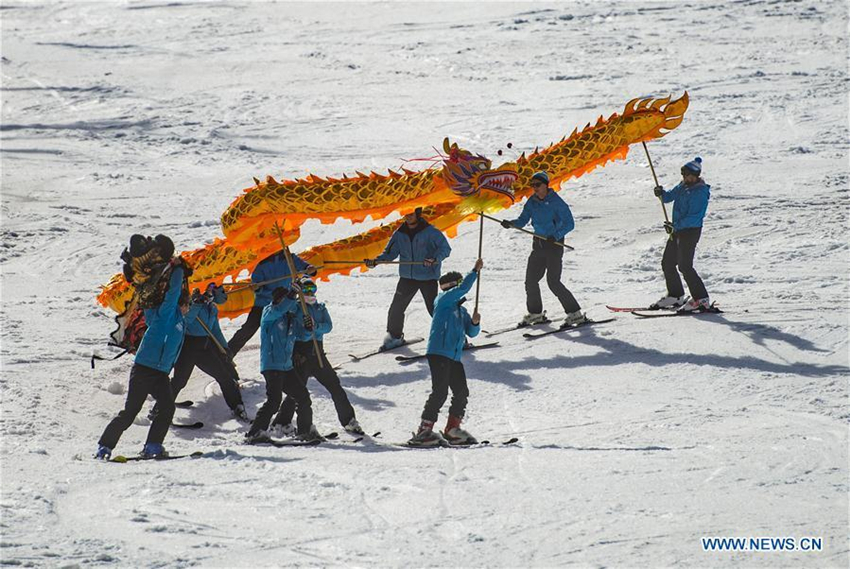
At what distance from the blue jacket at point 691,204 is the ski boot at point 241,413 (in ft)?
16.4

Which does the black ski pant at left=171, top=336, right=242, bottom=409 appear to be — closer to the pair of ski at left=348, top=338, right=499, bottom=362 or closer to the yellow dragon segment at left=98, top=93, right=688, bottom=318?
the yellow dragon segment at left=98, top=93, right=688, bottom=318

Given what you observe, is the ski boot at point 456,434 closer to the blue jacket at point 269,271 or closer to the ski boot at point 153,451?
the ski boot at point 153,451

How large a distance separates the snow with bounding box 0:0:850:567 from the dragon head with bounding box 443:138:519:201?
1690 mm

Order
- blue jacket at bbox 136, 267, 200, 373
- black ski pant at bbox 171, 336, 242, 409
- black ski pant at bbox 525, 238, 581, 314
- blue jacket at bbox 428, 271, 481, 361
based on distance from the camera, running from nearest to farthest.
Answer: blue jacket at bbox 136, 267, 200, 373 < blue jacket at bbox 428, 271, 481, 361 < black ski pant at bbox 171, 336, 242, 409 < black ski pant at bbox 525, 238, 581, 314

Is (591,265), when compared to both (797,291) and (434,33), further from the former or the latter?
(434,33)

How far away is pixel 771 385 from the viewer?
9695 millimetres

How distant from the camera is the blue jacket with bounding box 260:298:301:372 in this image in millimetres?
9312

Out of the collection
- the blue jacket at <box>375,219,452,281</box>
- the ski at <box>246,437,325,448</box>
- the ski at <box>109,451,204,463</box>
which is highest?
the blue jacket at <box>375,219,452,281</box>

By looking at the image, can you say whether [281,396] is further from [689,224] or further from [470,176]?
[689,224]

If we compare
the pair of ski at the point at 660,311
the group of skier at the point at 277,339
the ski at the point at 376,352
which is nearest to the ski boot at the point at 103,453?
the group of skier at the point at 277,339

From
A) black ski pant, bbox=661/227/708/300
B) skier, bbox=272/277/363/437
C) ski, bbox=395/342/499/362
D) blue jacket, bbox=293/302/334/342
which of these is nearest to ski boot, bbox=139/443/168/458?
skier, bbox=272/277/363/437

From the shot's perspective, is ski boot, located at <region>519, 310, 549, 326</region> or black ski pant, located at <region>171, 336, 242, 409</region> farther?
ski boot, located at <region>519, 310, 549, 326</region>

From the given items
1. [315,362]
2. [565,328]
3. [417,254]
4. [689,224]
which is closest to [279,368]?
[315,362]

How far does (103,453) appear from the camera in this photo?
8609 mm
